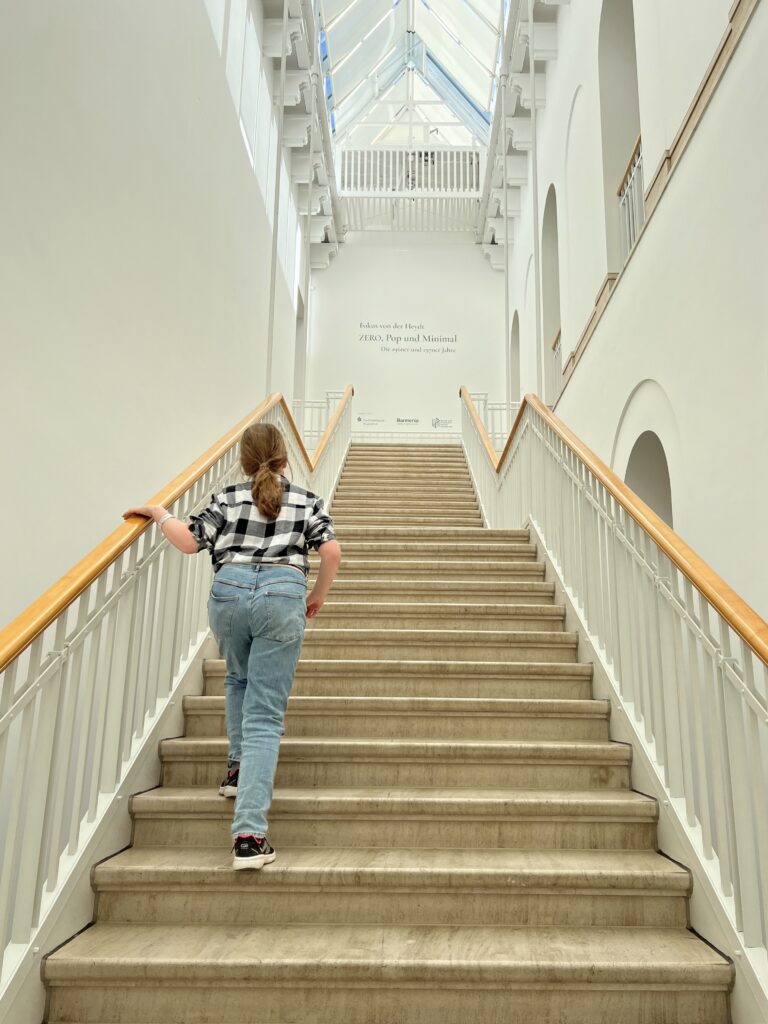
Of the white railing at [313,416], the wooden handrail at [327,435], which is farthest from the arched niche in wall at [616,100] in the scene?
the white railing at [313,416]

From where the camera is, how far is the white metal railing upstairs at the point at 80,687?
2268 millimetres

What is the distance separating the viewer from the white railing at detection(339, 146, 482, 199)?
1470 centimetres

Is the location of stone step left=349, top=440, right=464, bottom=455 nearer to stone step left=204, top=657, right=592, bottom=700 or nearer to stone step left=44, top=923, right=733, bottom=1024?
stone step left=204, top=657, right=592, bottom=700

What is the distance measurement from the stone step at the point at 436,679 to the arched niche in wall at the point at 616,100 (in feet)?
16.1

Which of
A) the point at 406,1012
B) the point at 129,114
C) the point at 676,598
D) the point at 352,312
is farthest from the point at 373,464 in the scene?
the point at 406,1012

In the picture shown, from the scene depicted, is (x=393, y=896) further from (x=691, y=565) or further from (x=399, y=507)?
(x=399, y=507)

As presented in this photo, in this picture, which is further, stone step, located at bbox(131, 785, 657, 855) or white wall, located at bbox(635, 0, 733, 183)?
white wall, located at bbox(635, 0, 733, 183)

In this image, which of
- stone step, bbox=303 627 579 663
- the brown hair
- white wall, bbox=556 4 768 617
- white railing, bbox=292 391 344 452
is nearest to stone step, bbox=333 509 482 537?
white wall, bbox=556 4 768 617

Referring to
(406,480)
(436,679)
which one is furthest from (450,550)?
(406,480)

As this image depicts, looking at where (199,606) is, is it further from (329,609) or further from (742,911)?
(742,911)

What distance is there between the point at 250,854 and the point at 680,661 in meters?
1.64

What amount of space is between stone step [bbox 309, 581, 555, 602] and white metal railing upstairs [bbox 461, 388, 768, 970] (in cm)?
24

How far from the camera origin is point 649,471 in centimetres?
652

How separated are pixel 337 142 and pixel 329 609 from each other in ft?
44.9
